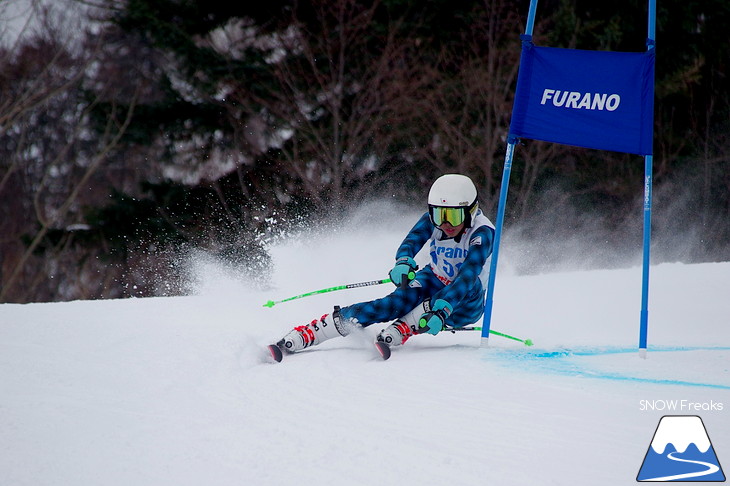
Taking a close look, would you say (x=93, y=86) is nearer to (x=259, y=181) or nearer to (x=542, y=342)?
(x=259, y=181)

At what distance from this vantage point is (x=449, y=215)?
5418 millimetres

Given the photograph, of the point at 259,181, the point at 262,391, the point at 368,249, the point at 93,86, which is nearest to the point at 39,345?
the point at 262,391

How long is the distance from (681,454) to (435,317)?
2.06 meters

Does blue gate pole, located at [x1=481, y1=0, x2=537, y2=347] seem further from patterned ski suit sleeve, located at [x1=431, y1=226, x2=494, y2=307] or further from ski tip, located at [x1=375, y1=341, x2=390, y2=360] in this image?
ski tip, located at [x1=375, y1=341, x2=390, y2=360]

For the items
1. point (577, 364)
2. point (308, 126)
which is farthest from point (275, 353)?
point (308, 126)

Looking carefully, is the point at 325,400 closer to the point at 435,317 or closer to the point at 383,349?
the point at 383,349

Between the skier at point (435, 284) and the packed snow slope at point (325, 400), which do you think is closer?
the packed snow slope at point (325, 400)

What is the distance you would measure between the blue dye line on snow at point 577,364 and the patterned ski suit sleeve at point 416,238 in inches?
37.2

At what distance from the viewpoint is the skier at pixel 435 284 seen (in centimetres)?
518

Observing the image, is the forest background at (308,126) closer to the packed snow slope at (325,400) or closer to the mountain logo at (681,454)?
the packed snow slope at (325,400)

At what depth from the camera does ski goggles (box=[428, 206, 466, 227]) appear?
17.7 ft

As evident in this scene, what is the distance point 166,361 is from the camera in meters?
5.02

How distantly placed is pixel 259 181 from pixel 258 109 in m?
1.51

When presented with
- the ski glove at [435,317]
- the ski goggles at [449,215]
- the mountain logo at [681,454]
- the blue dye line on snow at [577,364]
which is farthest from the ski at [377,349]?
the mountain logo at [681,454]
